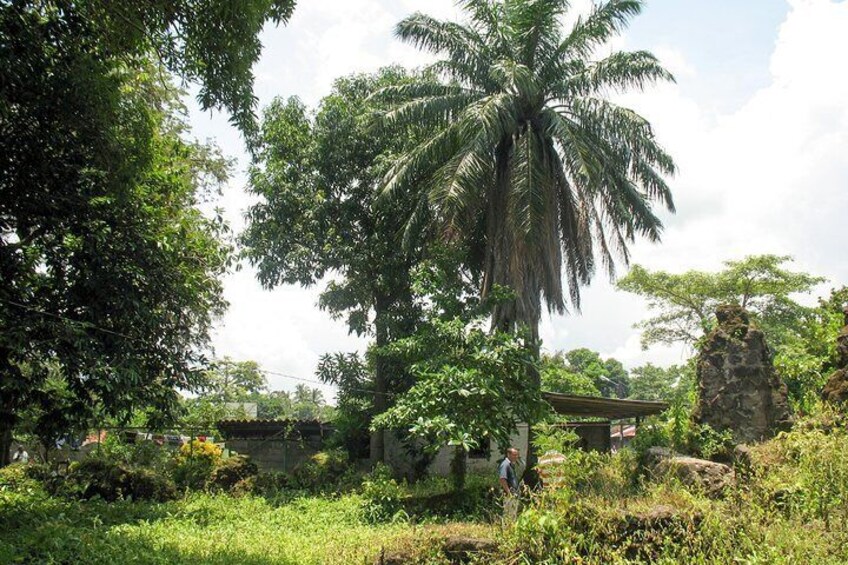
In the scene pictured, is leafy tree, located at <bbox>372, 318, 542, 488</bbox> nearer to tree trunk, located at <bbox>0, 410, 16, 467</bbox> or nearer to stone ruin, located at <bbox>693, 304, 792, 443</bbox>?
stone ruin, located at <bbox>693, 304, 792, 443</bbox>

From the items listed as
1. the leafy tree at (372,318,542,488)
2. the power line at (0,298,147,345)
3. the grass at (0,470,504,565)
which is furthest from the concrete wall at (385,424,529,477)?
the power line at (0,298,147,345)

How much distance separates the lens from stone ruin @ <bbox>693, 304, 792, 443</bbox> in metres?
10.3

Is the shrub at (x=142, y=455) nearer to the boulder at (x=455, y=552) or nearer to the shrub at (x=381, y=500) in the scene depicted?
the shrub at (x=381, y=500)

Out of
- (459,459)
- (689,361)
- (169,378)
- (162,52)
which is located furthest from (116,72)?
(689,361)

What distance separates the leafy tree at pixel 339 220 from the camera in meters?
17.1

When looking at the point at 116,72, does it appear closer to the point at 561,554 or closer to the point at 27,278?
the point at 27,278

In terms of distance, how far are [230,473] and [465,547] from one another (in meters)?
10.1

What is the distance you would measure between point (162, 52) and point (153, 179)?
3421mm

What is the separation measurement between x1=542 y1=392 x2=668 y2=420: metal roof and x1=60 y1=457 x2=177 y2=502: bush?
9006 mm

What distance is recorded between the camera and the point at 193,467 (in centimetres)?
1535

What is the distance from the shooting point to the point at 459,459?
12.8 m

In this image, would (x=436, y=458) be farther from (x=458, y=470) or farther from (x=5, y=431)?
(x=5, y=431)

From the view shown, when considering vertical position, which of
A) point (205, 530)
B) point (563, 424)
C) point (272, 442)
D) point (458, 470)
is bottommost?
point (205, 530)

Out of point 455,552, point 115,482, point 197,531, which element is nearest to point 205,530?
point 197,531
